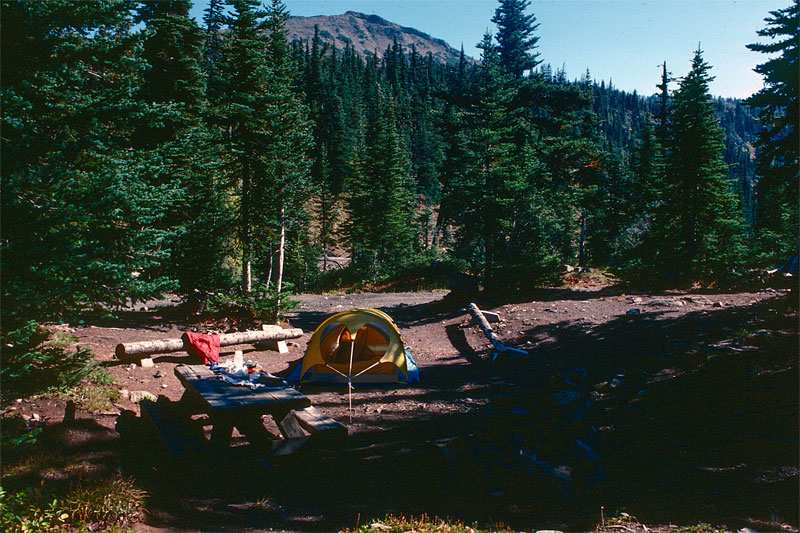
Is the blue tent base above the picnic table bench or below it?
below

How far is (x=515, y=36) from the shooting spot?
26234 millimetres

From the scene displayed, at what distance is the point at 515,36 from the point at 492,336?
21020mm

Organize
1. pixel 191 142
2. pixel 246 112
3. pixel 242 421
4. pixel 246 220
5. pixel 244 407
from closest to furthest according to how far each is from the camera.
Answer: pixel 244 407 < pixel 242 421 < pixel 191 142 < pixel 246 112 < pixel 246 220

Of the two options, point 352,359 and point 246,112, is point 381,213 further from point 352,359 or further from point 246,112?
point 352,359

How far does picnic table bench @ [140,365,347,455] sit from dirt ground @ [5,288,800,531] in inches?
11.4

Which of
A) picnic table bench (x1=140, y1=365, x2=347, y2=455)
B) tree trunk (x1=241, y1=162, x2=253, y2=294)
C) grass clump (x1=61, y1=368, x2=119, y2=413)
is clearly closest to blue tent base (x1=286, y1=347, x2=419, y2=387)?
picnic table bench (x1=140, y1=365, x2=347, y2=455)

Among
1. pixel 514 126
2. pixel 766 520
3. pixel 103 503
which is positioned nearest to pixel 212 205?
pixel 103 503

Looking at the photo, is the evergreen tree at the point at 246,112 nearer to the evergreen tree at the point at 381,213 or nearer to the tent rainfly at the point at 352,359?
the tent rainfly at the point at 352,359

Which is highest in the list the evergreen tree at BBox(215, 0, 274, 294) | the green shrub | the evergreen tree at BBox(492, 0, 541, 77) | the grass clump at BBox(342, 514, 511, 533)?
the evergreen tree at BBox(492, 0, 541, 77)

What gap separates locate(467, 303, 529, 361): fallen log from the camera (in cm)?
1203

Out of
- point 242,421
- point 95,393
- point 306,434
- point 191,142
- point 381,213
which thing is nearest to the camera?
point 242,421

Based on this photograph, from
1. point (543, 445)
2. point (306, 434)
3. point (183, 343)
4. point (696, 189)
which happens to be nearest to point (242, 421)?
point (306, 434)

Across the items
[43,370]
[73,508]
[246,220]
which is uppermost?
[246,220]

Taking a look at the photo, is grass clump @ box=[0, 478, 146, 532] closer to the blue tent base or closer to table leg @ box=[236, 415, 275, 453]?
table leg @ box=[236, 415, 275, 453]
